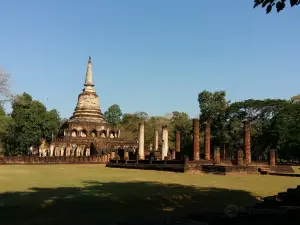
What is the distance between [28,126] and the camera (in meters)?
42.8

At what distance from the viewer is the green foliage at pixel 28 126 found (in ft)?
140

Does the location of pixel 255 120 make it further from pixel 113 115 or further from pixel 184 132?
pixel 113 115

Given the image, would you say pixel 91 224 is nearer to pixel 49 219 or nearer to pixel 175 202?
pixel 49 219

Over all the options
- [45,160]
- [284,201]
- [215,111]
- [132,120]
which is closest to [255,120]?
[215,111]

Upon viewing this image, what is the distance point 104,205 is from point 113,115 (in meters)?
65.6

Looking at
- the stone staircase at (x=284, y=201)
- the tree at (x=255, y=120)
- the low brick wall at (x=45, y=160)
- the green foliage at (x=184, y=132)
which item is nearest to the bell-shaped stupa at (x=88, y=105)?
the green foliage at (x=184, y=132)

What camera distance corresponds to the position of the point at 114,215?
660cm

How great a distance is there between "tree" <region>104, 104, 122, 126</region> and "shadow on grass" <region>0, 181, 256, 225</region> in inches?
2468

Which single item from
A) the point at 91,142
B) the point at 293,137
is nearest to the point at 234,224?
the point at 293,137

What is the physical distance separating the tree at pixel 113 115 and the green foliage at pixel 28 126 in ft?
87.7

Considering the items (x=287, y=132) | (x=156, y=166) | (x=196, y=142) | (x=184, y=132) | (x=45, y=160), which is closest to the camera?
(x=156, y=166)

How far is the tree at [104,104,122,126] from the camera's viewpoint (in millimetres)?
72438

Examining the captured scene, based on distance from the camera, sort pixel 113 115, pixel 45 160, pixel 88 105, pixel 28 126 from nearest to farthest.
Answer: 1. pixel 45 160
2. pixel 28 126
3. pixel 88 105
4. pixel 113 115

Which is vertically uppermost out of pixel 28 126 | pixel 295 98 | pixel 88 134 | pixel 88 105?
pixel 295 98
